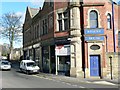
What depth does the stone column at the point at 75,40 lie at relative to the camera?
29.2 m

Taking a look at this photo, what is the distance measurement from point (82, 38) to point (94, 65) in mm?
3442

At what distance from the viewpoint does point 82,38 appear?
29.6 m

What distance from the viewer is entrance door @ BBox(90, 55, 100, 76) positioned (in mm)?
28578

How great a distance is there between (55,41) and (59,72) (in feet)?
13.1

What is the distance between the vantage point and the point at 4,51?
10544cm

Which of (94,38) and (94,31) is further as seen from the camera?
(94,31)

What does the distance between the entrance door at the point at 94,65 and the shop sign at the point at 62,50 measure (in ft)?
10.8

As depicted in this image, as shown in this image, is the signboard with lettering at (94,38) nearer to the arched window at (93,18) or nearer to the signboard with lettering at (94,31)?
the signboard with lettering at (94,31)

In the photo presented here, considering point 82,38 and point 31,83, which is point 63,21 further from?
point 31,83

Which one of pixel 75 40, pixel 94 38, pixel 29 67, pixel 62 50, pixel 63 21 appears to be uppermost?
pixel 63 21

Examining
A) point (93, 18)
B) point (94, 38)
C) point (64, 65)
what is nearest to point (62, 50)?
point (64, 65)

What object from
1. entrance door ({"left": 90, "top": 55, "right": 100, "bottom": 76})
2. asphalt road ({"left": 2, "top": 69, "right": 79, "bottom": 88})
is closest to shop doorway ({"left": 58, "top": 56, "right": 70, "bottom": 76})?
entrance door ({"left": 90, "top": 55, "right": 100, "bottom": 76})

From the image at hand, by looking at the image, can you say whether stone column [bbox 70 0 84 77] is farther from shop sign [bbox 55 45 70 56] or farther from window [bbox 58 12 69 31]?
window [bbox 58 12 69 31]

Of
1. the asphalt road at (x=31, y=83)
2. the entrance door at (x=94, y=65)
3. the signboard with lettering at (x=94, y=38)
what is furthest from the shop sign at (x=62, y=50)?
the asphalt road at (x=31, y=83)
